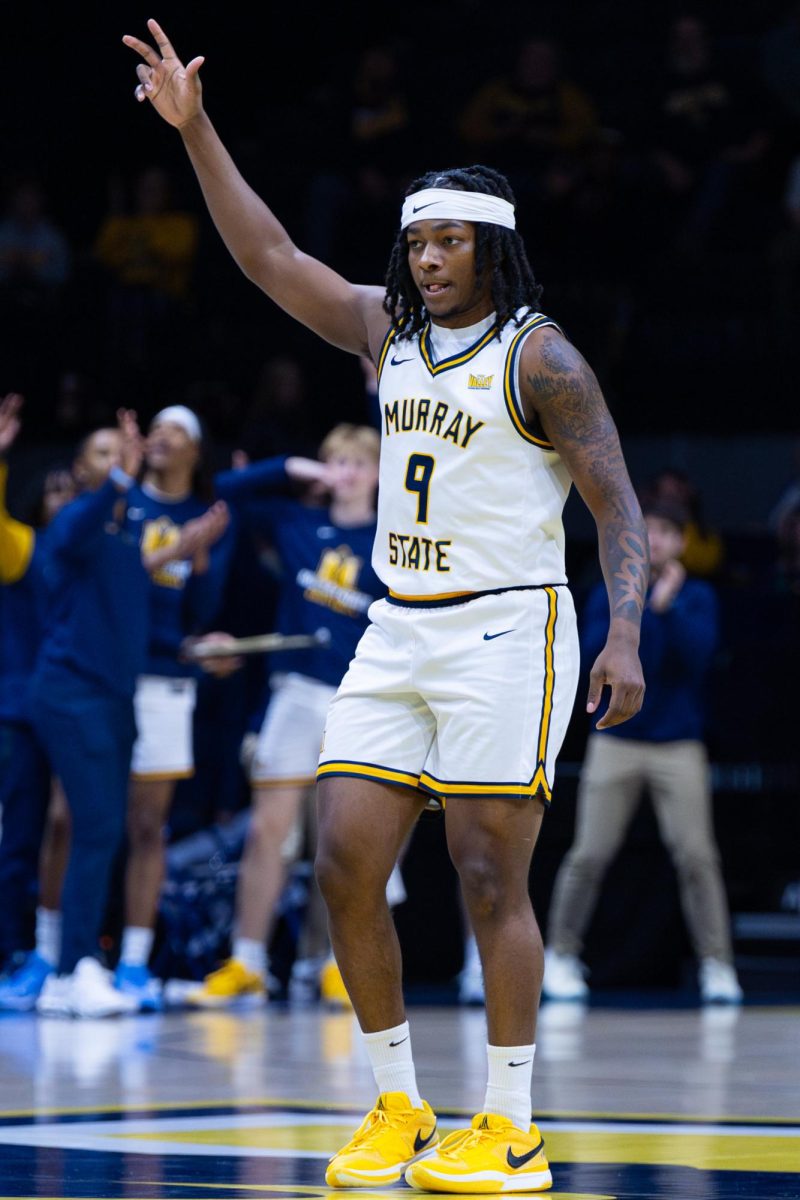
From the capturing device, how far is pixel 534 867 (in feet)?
33.7

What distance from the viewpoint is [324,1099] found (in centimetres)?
559

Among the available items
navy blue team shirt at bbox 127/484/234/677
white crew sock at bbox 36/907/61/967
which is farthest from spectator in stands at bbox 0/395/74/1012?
navy blue team shirt at bbox 127/484/234/677

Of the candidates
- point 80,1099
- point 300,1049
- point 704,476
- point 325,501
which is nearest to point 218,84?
point 704,476

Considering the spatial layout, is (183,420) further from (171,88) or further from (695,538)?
(171,88)

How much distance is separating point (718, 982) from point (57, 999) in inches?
123

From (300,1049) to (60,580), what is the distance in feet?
7.28

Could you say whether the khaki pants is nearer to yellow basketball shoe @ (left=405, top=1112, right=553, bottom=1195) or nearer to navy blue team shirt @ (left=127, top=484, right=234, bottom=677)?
navy blue team shirt @ (left=127, top=484, right=234, bottom=677)

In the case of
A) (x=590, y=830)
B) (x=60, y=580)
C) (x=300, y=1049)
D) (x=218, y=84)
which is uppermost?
(x=218, y=84)

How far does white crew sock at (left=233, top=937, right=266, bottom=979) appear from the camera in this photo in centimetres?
891

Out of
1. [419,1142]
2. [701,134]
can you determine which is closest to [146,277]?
[701,134]

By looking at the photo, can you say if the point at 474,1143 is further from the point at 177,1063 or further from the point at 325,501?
the point at 325,501

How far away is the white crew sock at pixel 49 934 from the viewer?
8672mm

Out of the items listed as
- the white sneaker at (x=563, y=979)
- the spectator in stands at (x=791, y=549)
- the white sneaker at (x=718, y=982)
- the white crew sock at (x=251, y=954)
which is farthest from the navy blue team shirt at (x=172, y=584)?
the spectator in stands at (x=791, y=549)

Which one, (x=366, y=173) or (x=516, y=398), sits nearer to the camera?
(x=516, y=398)
